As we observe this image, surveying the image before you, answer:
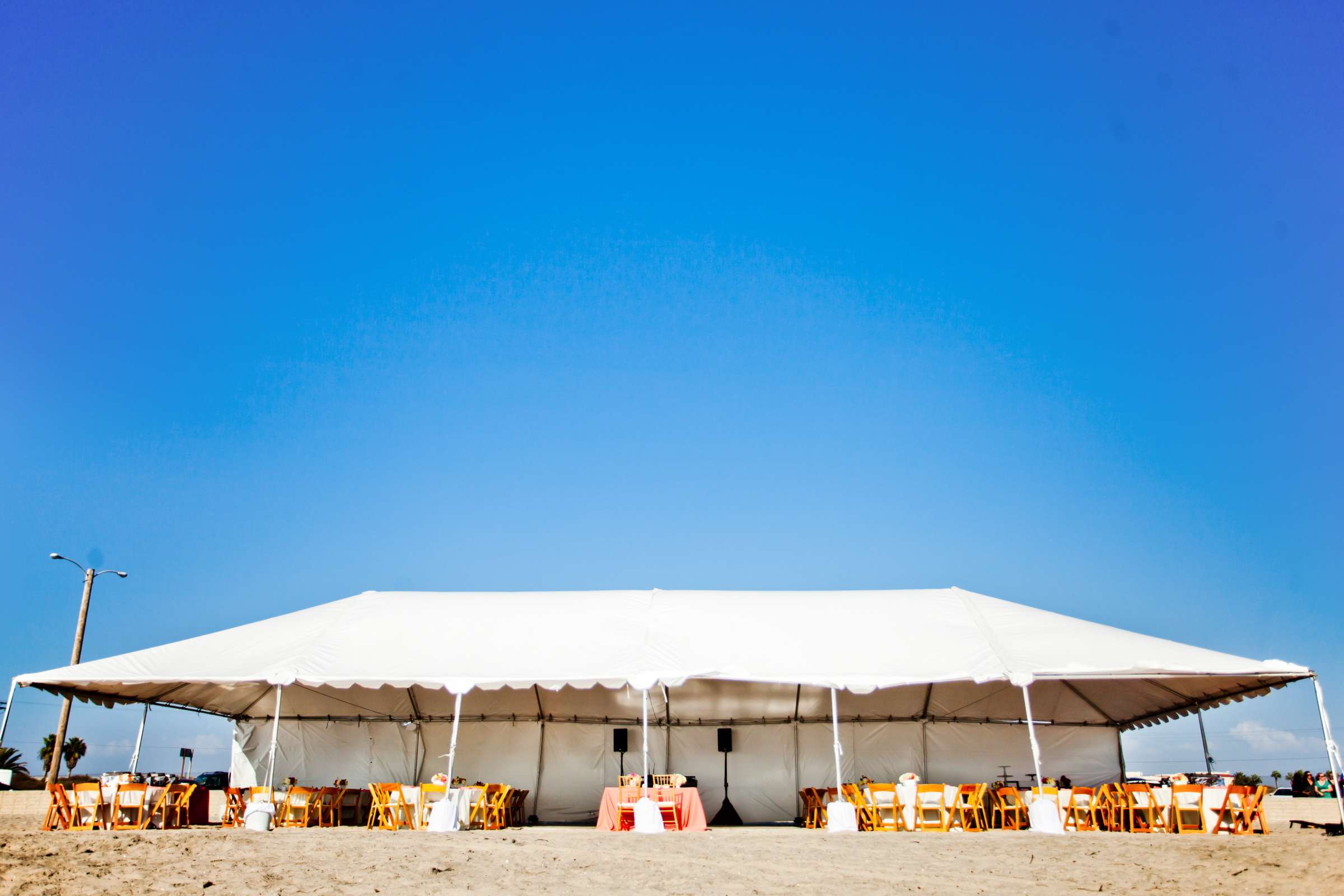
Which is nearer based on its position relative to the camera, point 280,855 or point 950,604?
point 280,855

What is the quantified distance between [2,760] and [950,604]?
84.7 feet

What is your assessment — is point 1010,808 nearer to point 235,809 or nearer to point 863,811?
point 863,811

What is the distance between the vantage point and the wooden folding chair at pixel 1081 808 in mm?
10914

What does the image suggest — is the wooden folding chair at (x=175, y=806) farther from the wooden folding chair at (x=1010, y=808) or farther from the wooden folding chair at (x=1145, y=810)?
the wooden folding chair at (x=1145, y=810)

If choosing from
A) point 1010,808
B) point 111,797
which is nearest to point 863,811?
point 1010,808

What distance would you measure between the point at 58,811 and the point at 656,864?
7937mm

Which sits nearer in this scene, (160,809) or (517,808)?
(160,809)

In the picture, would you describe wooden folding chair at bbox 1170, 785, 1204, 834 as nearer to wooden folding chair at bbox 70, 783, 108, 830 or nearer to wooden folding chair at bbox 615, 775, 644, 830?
wooden folding chair at bbox 615, 775, 644, 830

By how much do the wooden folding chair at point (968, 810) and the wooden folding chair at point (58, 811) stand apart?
10374 millimetres

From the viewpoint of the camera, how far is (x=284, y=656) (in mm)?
12500

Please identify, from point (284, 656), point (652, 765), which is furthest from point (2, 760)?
point (652, 765)

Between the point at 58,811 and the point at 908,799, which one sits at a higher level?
the point at 908,799

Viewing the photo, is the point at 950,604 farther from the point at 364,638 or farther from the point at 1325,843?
the point at 364,638

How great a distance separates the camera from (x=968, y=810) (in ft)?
38.8
